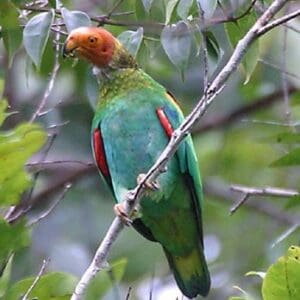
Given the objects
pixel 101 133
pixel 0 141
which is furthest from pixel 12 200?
pixel 101 133

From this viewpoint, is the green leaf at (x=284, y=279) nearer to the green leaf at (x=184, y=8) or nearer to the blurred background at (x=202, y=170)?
the green leaf at (x=184, y=8)

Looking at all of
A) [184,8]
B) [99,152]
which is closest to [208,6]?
[184,8]

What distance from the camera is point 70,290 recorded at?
3824 mm

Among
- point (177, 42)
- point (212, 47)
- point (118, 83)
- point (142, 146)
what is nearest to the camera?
point (177, 42)

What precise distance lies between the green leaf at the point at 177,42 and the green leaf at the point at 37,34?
0.37 m

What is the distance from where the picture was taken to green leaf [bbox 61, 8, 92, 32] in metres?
3.90

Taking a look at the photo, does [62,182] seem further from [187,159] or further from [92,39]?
[92,39]

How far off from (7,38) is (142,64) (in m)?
0.53

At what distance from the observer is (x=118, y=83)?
15.5ft

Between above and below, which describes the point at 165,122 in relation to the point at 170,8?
below

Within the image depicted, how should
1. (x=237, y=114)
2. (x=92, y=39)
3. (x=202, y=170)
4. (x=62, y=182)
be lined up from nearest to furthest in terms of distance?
(x=92, y=39) → (x=62, y=182) → (x=237, y=114) → (x=202, y=170)

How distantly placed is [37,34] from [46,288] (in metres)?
0.80

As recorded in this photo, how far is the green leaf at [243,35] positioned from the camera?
3.98 m

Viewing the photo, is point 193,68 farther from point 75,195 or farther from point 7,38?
point 7,38
